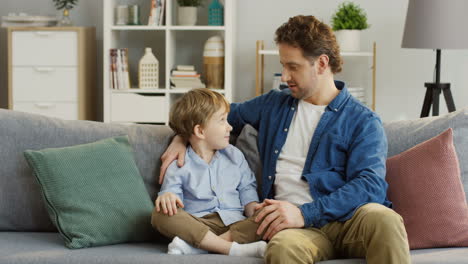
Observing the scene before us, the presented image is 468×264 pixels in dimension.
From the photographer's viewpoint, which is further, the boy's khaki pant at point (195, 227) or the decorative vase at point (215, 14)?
the decorative vase at point (215, 14)

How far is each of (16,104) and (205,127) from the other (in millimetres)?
2614

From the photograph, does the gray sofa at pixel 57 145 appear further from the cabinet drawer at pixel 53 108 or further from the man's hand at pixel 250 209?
the cabinet drawer at pixel 53 108

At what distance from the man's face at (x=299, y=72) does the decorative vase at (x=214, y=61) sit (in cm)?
216

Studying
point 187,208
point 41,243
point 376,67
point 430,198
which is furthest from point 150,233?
point 376,67

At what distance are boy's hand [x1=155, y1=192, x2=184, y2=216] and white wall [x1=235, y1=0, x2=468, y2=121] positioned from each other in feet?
9.13

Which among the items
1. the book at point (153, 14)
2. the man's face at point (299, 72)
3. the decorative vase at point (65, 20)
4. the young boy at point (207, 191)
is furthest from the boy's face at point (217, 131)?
the decorative vase at point (65, 20)

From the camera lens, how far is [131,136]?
2.33 metres

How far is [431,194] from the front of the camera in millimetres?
2043

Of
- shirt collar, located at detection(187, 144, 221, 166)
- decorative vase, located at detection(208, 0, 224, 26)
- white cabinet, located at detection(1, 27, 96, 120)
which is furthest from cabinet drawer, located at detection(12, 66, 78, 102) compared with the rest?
shirt collar, located at detection(187, 144, 221, 166)

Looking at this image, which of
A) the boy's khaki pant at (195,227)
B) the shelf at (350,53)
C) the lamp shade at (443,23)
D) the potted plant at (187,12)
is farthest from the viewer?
the potted plant at (187,12)

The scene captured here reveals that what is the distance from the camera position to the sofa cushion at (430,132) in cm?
219

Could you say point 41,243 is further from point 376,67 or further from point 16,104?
point 376,67

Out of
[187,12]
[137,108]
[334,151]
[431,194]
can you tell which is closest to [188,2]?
[187,12]

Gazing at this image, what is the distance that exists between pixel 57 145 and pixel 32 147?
83 millimetres
